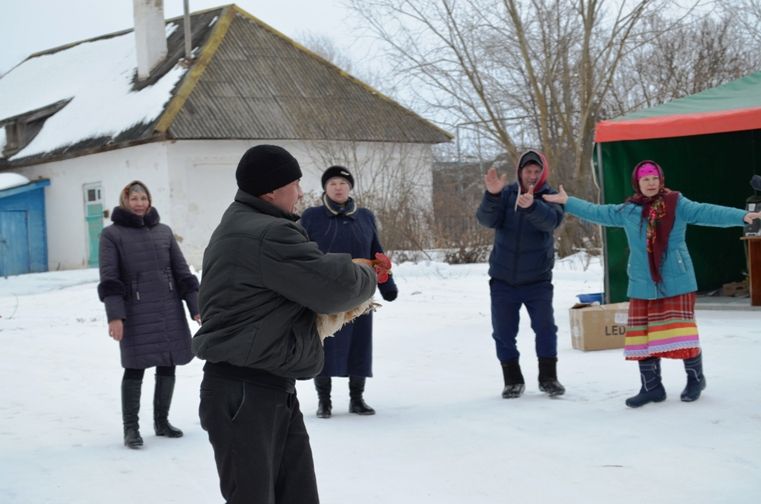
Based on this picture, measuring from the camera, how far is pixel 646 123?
1095 cm

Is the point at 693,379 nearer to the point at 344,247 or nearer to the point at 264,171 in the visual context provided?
the point at 344,247

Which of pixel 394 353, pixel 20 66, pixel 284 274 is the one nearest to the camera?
pixel 284 274

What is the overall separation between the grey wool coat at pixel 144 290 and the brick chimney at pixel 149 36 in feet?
69.8

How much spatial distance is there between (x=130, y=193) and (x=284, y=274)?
336 cm

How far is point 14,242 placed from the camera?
28328mm

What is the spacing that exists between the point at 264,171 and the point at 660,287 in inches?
153

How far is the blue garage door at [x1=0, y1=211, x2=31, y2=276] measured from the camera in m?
28.1

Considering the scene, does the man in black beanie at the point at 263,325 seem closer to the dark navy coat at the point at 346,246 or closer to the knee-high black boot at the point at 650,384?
the dark navy coat at the point at 346,246

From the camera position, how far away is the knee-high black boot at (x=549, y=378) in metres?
7.34

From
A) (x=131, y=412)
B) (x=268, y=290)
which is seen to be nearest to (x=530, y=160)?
(x=131, y=412)

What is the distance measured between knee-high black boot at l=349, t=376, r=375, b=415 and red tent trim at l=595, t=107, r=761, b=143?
4966 mm

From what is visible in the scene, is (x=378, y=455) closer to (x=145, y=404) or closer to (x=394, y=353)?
(x=145, y=404)

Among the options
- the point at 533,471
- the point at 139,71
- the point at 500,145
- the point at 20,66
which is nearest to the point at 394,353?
the point at 533,471

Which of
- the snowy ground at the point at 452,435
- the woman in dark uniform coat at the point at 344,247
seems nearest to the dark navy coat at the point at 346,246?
the woman in dark uniform coat at the point at 344,247
